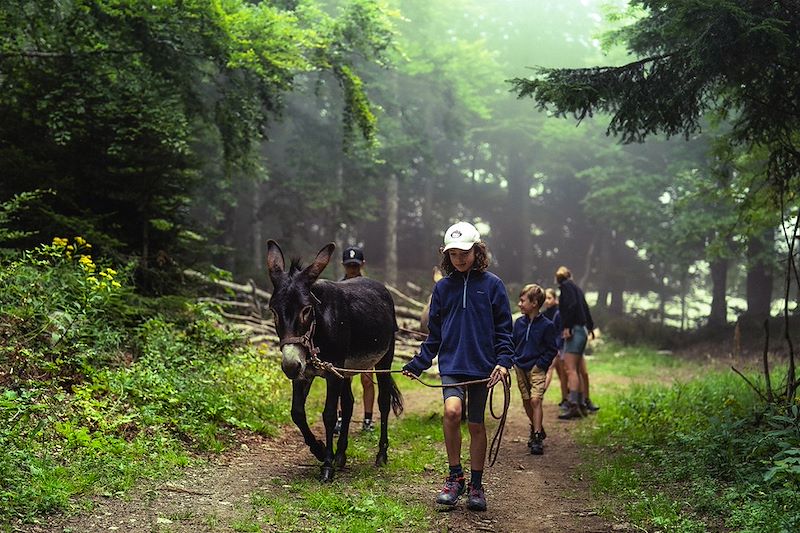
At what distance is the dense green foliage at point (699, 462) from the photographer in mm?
4707

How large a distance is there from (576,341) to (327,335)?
562cm

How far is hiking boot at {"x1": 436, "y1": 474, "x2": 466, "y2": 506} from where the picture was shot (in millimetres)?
5332

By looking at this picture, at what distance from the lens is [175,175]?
1032 cm

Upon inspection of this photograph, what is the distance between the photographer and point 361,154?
2672 cm

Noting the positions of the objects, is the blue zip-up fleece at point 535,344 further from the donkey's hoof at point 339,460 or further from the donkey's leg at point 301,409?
the donkey's leg at point 301,409

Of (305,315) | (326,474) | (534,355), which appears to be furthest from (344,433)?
(534,355)

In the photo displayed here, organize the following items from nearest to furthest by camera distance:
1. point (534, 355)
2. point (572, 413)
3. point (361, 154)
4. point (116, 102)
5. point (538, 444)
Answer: point (538, 444), point (534, 355), point (116, 102), point (572, 413), point (361, 154)

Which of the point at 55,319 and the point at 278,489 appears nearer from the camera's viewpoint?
the point at 278,489

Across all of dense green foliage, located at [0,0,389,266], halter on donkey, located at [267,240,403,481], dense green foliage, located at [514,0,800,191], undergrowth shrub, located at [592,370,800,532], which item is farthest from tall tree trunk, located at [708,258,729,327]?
halter on donkey, located at [267,240,403,481]

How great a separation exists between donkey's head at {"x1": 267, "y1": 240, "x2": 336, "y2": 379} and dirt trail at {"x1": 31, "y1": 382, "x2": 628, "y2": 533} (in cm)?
122

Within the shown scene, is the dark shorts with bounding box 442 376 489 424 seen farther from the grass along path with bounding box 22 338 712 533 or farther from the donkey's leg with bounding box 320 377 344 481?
the donkey's leg with bounding box 320 377 344 481

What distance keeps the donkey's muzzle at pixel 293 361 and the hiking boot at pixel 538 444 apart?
12.3ft

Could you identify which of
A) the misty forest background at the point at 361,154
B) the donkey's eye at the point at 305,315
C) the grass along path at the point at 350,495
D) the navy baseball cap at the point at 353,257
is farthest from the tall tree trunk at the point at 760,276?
the donkey's eye at the point at 305,315

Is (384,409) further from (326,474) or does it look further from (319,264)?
(319,264)
